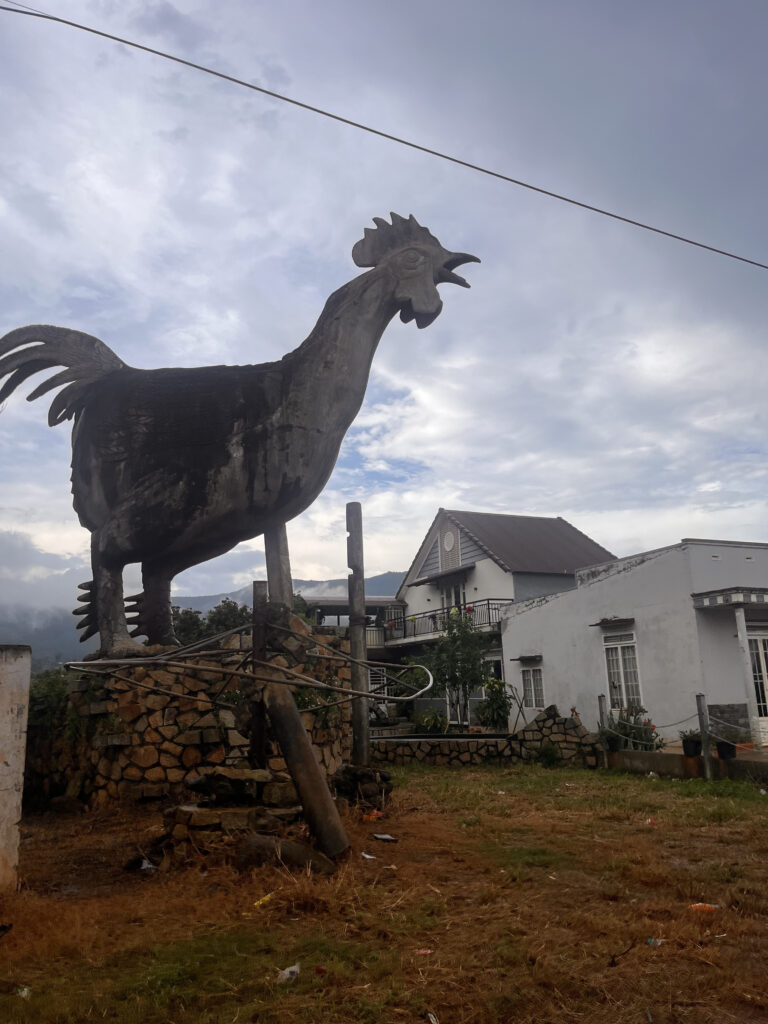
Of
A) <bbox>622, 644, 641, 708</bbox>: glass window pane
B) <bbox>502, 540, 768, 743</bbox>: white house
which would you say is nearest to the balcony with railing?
<bbox>502, 540, 768, 743</bbox>: white house

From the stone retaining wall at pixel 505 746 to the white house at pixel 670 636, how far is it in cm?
185

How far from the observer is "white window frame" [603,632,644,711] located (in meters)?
17.3

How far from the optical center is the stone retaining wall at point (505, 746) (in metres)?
15.7

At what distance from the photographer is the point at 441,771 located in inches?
618

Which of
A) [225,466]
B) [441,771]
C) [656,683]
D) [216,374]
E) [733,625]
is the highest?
[216,374]

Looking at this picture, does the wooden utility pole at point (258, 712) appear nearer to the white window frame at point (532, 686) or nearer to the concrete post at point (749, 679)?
the concrete post at point (749, 679)

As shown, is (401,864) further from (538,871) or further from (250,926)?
(250,926)

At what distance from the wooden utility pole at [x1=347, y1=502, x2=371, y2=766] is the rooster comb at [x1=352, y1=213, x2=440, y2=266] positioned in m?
3.09

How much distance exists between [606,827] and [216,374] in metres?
6.82

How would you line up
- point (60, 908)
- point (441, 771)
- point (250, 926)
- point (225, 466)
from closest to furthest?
point (250, 926) → point (60, 908) → point (225, 466) → point (441, 771)

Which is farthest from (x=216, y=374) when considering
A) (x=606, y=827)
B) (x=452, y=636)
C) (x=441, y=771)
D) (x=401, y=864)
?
(x=452, y=636)

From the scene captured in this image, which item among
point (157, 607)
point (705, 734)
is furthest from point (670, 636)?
point (157, 607)

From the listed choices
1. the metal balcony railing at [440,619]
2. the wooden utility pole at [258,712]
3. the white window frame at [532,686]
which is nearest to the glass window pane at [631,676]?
the white window frame at [532,686]

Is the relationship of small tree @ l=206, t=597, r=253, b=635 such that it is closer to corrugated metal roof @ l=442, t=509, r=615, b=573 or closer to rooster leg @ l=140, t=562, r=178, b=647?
rooster leg @ l=140, t=562, r=178, b=647
